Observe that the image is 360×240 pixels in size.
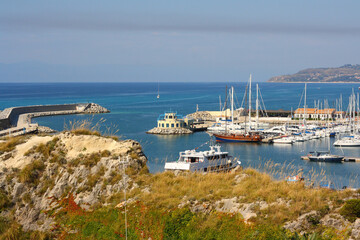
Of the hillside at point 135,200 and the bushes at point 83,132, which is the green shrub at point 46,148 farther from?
the bushes at point 83,132

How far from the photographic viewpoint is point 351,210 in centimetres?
799

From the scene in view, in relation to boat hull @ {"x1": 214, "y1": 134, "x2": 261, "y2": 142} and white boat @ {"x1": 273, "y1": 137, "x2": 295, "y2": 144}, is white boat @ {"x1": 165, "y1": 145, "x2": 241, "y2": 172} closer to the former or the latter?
white boat @ {"x1": 273, "y1": 137, "x2": 295, "y2": 144}

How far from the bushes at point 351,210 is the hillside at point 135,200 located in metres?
0.02

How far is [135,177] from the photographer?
36.1ft

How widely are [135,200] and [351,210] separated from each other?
4656 mm

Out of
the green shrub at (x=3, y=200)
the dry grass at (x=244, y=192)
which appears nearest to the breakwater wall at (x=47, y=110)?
the green shrub at (x=3, y=200)

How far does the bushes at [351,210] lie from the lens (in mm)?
7941

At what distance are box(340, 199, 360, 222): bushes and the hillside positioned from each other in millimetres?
17

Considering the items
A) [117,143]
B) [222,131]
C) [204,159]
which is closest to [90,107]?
Result: [222,131]

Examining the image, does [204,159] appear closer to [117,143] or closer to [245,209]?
[117,143]

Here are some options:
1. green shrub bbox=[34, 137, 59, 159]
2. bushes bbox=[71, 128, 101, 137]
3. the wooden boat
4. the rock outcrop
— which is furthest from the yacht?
green shrub bbox=[34, 137, 59, 159]

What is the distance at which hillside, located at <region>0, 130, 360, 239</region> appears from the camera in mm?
8219

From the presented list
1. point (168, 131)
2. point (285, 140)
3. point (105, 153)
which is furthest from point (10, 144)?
point (168, 131)

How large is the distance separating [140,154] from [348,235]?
234 inches
